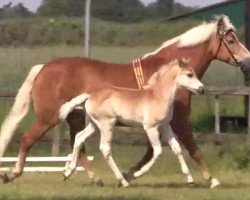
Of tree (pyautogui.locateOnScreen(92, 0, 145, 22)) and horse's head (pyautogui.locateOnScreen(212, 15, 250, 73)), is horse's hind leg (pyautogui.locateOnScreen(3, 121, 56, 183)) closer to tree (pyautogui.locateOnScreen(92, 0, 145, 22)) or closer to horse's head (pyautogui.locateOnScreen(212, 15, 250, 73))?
horse's head (pyautogui.locateOnScreen(212, 15, 250, 73))

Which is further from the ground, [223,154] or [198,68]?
[198,68]

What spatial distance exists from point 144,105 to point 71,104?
0.93 metres

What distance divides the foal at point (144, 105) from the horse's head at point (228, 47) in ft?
2.71

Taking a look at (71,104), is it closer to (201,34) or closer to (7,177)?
(7,177)

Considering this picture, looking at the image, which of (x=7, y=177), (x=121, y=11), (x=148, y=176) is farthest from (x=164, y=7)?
(x=7, y=177)

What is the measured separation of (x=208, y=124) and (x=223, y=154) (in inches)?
129

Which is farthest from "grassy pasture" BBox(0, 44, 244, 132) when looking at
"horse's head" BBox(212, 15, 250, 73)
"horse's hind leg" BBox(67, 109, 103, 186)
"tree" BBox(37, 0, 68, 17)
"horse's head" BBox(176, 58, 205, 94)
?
"tree" BBox(37, 0, 68, 17)

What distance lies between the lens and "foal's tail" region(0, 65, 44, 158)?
13.3 m

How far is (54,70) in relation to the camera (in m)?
13.1

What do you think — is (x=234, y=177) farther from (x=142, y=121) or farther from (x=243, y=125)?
(x=243, y=125)

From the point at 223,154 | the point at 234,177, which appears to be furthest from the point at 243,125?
the point at 234,177

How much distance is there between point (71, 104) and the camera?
12.4 metres

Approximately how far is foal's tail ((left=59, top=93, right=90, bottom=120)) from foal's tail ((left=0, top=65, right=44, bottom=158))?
84 cm

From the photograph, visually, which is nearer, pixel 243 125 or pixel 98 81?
pixel 98 81
